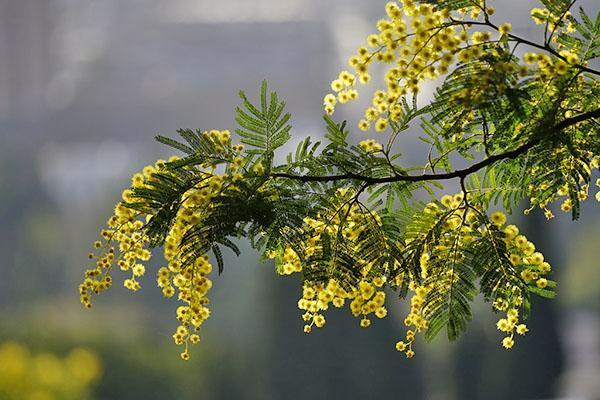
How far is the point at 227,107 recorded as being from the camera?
5578 millimetres

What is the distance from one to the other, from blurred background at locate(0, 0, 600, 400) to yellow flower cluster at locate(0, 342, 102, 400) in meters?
0.03

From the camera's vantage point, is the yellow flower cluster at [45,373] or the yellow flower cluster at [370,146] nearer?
the yellow flower cluster at [370,146]

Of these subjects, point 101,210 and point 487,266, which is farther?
point 101,210

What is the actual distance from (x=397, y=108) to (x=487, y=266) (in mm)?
195

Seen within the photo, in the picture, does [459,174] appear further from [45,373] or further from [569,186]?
[45,373]

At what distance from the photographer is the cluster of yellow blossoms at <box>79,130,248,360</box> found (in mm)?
817

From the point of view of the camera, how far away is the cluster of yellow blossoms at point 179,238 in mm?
817

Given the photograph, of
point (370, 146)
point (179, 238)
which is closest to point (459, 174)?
point (370, 146)

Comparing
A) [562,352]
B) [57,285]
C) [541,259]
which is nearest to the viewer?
[541,259]

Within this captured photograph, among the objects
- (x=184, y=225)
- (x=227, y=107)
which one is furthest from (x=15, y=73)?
(x=184, y=225)


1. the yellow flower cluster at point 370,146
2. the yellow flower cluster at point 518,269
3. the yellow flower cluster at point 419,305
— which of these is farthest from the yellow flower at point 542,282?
the yellow flower cluster at point 370,146

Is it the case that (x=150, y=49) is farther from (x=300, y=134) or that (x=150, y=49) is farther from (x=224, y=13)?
(x=300, y=134)

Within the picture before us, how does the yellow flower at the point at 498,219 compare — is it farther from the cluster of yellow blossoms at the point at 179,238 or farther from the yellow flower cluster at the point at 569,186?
the cluster of yellow blossoms at the point at 179,238

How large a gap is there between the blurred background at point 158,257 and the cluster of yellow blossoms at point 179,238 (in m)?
3.89
